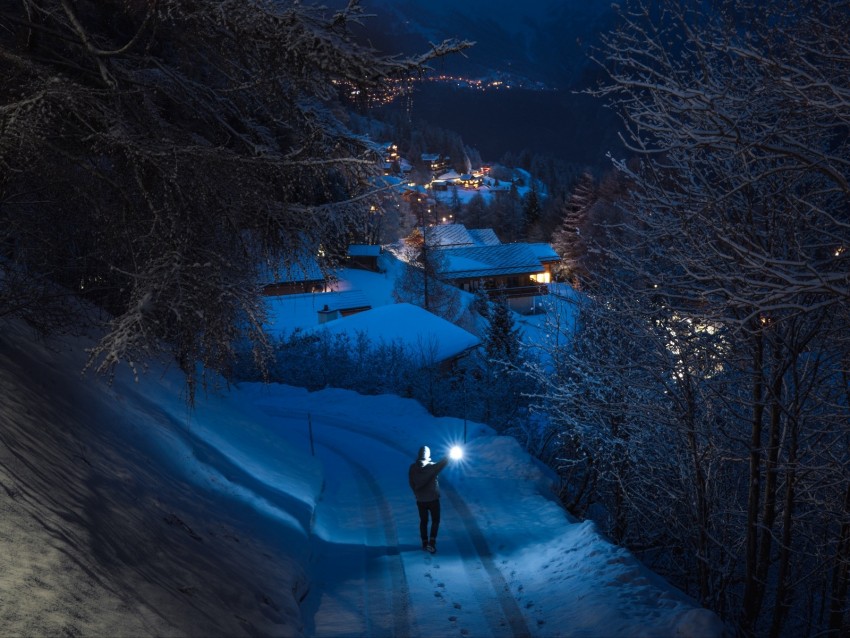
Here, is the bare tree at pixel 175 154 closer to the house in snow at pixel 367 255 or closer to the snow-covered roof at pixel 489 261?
the house in snow at pixel 367 255

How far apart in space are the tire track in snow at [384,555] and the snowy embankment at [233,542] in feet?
0.10

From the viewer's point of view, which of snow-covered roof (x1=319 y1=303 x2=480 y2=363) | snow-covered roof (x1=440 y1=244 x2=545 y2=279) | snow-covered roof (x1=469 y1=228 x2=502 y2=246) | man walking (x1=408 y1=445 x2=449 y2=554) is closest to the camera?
man walking (x1=408 y1=445 x2=449 y2=554)

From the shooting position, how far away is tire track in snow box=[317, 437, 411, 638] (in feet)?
22.9

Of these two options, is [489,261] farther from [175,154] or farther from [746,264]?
[746,264]

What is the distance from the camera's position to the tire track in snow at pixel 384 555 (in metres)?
6.97

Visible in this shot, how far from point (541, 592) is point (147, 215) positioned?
259 inches

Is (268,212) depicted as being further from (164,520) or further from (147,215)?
(164,520)

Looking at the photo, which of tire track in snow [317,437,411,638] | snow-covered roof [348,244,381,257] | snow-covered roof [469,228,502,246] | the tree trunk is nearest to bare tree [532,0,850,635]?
the tree trunk

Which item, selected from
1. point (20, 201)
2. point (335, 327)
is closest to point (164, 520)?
point (20, 201)

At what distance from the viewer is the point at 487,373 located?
85.8 feet

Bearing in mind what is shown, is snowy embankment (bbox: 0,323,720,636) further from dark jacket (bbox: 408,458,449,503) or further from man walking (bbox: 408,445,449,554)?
dark jacket (bbox: 408,458,449,503)

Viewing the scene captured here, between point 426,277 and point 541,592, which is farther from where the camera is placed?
point 426,277

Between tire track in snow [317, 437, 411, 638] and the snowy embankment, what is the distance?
0.03 meters

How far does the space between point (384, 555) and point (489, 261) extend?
173 ft
